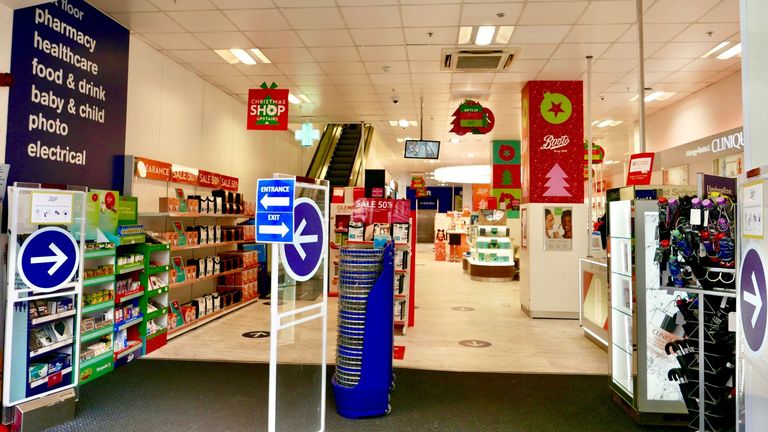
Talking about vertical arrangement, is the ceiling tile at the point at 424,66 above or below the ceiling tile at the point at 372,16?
above

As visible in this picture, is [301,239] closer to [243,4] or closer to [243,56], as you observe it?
[243,4]

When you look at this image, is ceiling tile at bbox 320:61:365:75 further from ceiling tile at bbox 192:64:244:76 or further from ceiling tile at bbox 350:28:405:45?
ceiling tile at bbox 192:64:244:76

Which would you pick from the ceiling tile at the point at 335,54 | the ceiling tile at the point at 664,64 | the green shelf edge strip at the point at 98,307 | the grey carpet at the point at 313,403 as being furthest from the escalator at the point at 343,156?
the grey carpet at the point at 313,403

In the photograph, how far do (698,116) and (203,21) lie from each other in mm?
8423

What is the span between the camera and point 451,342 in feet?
19.1

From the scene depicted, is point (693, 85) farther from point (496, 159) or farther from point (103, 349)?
point (103, 349)

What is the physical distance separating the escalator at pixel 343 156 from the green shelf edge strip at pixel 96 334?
748 centimetres

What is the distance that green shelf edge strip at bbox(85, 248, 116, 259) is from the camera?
4207 mm

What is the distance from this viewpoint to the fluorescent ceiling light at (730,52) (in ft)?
20.0

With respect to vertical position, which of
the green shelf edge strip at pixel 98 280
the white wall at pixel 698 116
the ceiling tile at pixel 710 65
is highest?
the ceiling tile at pixel 710 65

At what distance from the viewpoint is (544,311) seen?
7.38 m

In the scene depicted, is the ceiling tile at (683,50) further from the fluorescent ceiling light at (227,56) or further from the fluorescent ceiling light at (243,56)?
the fluorescent ceiling light at (227,56)

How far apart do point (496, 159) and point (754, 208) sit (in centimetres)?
1166

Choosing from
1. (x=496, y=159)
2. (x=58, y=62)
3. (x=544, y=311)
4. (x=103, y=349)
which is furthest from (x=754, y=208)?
(x=496, y=159)
